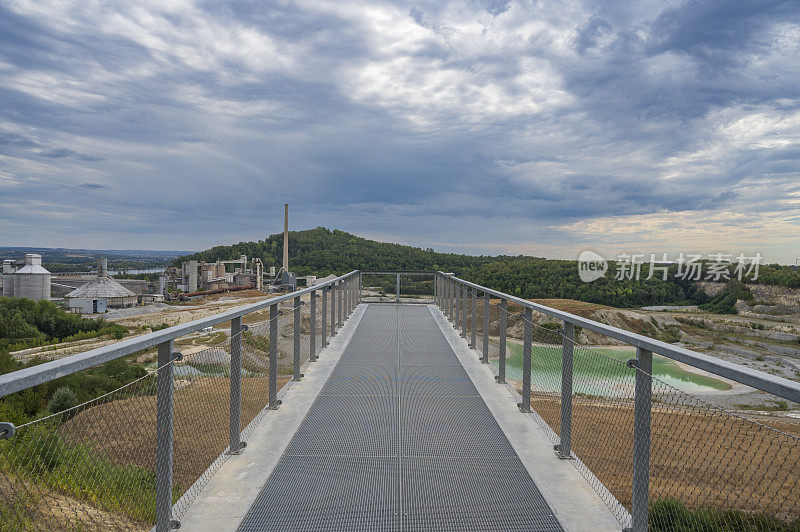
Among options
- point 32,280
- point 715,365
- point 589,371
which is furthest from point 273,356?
point 32,280

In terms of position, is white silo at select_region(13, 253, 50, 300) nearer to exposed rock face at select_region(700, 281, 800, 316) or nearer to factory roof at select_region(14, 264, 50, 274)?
factory roof at select_region(14, 264, 50, 274)

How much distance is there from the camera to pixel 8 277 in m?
58.4

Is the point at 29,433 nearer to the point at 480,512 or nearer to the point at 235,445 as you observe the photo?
the point at 235,445

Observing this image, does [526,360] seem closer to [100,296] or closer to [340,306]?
[340,306]

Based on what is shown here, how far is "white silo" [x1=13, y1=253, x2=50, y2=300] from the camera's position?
5816cm

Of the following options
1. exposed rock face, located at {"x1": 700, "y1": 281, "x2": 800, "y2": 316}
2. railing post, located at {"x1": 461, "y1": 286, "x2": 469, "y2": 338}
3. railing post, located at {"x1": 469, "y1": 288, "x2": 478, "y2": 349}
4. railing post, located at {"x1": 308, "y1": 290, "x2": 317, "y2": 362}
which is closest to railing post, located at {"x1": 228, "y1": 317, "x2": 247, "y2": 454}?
railing post, located at {"x1": 308, "y1": 290, "x2": 317, "y2": 362}

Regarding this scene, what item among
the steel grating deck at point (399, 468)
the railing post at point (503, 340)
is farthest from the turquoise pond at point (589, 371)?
the railing post at point (503, 340)

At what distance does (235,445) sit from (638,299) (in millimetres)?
77209

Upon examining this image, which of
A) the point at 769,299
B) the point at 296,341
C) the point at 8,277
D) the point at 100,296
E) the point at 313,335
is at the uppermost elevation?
the point at 296,341

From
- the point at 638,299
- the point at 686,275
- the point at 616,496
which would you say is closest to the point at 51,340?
the point at 616,496

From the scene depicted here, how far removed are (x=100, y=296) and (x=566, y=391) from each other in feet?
246

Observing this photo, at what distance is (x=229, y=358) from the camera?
3.07 meters

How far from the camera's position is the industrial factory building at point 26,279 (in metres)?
57.9

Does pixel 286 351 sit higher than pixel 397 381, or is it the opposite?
pixel 286 351
